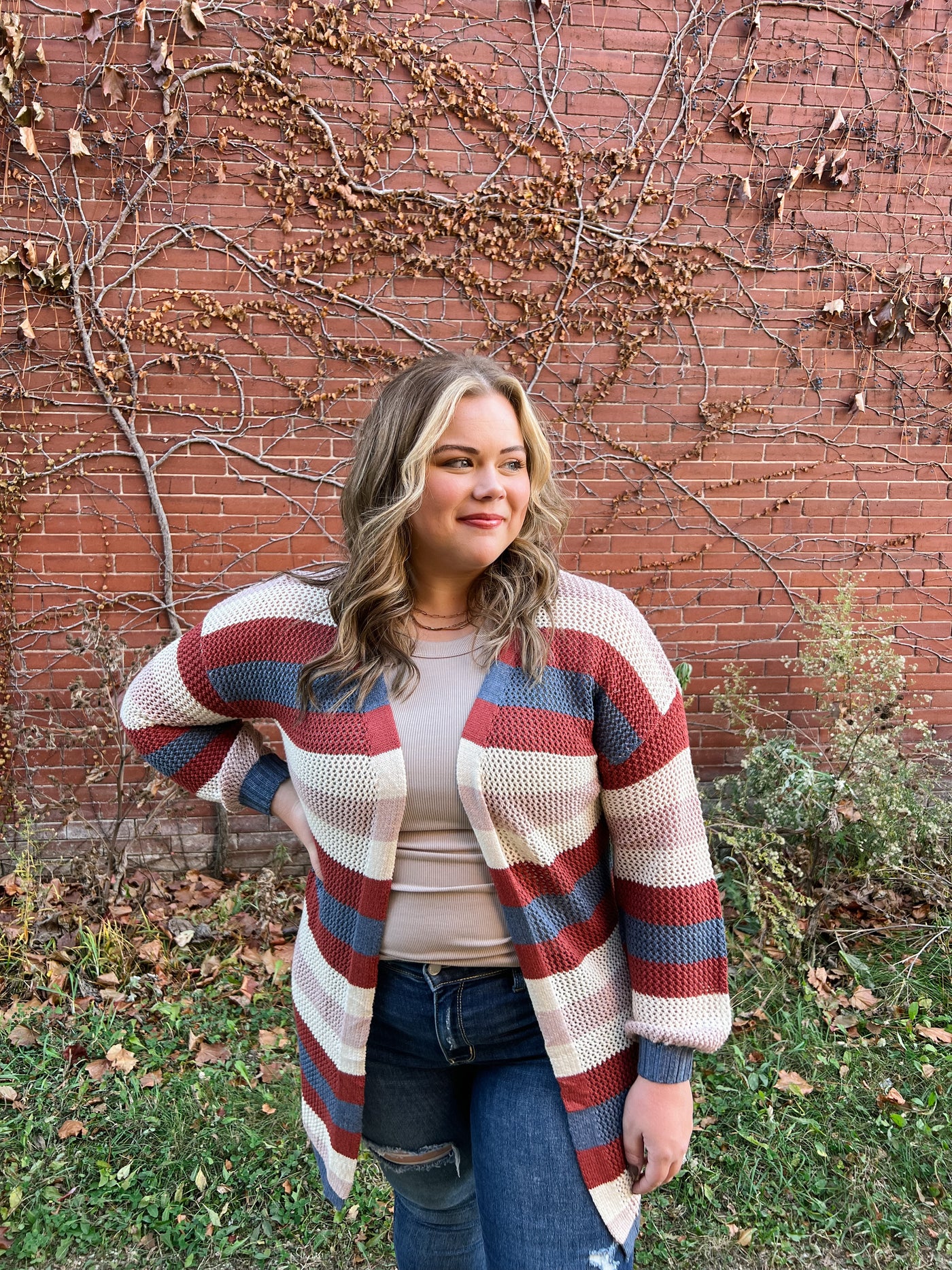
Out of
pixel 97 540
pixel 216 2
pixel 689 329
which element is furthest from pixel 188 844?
pixel 216 2

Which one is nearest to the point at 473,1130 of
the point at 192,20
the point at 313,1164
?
the point at 313,1164

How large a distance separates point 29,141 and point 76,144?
0.62ft

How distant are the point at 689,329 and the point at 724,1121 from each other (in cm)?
316

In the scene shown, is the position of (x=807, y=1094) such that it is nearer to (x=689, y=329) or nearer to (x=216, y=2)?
(x=689, y=329)

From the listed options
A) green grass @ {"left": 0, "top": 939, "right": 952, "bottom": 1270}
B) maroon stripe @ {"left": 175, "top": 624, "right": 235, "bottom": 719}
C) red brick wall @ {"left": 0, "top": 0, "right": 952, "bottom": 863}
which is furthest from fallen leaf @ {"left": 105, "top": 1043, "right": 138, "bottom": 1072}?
maroon stripe @ {"left": 175, "top": 624, "right": 235, "bottom": 719}

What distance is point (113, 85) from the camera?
11.0ft

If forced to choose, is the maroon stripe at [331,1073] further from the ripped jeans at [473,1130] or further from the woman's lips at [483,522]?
the woman's lips at [483,522]

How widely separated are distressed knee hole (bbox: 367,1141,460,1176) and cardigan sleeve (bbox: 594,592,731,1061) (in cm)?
44

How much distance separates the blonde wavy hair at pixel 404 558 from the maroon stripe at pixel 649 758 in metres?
0.21

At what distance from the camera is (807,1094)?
2660 millimetres

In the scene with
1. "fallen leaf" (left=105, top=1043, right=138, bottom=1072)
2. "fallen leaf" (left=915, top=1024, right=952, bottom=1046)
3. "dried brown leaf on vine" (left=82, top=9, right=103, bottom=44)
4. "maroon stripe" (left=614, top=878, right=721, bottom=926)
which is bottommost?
"fallen leaf" (left=105, top=1043, right=138, bottom=1072)

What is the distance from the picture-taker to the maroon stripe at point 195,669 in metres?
1.58

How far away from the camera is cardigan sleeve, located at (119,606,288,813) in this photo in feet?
5.27

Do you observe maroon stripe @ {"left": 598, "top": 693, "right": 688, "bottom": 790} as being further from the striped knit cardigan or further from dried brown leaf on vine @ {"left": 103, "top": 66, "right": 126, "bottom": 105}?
dried brown leaf on vine @ {"left": 103, "top": 66, "right": 126, "bottom": 105}
